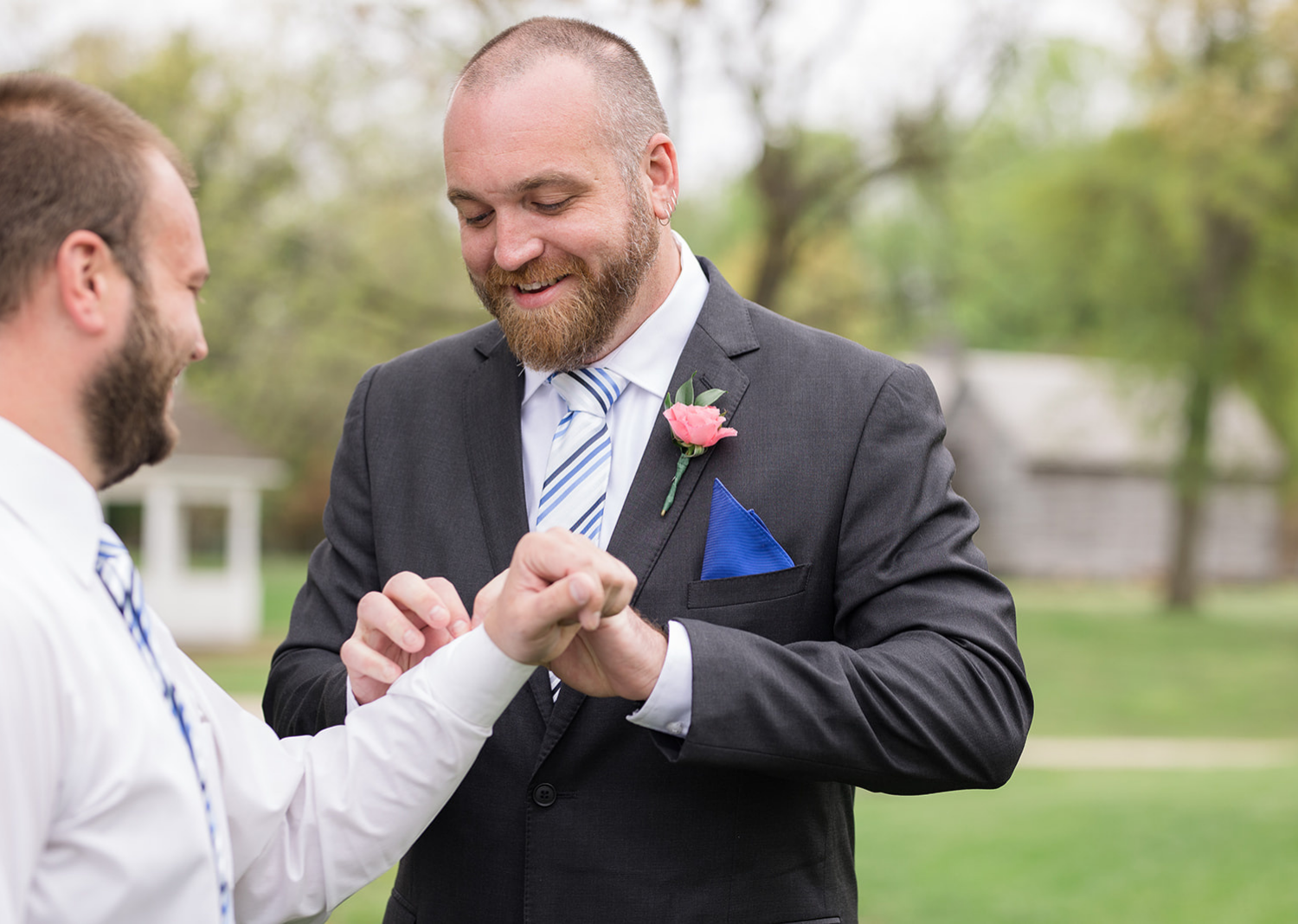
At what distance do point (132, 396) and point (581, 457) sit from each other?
1.13 meters

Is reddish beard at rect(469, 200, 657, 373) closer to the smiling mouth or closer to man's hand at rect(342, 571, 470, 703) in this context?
the smiling mouth

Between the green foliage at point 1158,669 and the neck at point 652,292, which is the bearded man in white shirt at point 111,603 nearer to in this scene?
the neck at point 652,292

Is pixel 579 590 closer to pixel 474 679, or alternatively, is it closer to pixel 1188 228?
pixel 474 679

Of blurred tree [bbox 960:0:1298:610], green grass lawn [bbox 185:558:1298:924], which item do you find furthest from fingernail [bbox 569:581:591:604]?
blurred tree [bbox 960:0:1298:610]

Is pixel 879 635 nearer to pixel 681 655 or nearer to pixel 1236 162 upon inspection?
pixel 681 655

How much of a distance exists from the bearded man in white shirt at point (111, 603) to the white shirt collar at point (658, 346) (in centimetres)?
81

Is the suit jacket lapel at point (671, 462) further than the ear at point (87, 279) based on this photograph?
Yes

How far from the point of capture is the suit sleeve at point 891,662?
7.89 ft

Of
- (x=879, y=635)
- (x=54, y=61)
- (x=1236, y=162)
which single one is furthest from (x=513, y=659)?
(x=1236, y=162)

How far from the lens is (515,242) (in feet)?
9.32

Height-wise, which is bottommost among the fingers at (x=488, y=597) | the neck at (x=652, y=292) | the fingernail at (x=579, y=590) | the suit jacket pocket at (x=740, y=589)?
the suit jacket pocket at (x=740, y=589)

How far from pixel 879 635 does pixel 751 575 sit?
0.28 m

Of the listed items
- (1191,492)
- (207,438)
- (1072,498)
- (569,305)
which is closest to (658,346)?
(569,305)

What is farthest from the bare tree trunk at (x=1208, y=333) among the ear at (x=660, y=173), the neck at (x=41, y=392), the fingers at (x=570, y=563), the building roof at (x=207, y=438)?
the neck at (x=41, y=392)
